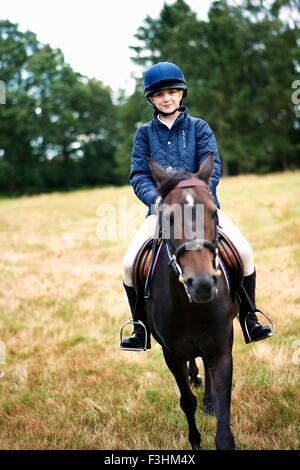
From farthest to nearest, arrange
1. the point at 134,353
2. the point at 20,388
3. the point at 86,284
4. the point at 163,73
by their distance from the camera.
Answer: the point at 86,284
the point at 134,353
the point at 20,388
the point at 163,73

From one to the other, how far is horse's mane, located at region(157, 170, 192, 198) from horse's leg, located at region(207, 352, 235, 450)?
4.67ft

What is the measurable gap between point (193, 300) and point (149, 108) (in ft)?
162

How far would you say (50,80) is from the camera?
55.6 m

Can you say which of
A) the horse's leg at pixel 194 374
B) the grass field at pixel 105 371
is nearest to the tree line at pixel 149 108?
the grass field at pixel 105 371

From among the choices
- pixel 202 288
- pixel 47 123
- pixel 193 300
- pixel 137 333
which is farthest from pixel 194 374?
pixel 47 123

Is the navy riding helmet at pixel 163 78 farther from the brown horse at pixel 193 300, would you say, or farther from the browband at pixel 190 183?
the browband at pixel 190 183

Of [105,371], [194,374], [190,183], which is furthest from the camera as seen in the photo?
[105,371]

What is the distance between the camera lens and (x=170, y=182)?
323 centimetres

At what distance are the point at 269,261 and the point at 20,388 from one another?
725cm

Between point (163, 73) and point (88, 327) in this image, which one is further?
point (88, 327)

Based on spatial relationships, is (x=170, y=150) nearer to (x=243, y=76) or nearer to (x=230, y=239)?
(x=230, y=239)

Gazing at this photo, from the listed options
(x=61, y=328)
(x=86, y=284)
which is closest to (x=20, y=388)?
(x=61, y=328)

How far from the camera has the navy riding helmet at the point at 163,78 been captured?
14.4 feet
